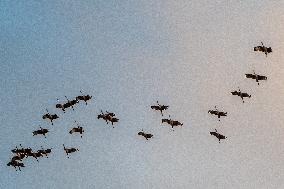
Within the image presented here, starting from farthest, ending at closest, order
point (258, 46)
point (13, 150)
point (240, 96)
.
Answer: point (13, 150) → point (240, 96) → point (258, 46)

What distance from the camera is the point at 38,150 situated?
4205 inches

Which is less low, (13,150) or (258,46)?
(258,46)

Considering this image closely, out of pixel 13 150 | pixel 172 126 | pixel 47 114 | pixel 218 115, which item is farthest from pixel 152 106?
pixel 13 150

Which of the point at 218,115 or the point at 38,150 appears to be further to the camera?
the point at 38,150

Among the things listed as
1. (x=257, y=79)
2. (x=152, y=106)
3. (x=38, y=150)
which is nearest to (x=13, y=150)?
(x=38, y=150)

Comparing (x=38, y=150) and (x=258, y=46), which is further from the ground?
(x=258, y=46)

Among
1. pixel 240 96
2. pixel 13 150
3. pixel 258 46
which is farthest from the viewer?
pixel 13 150

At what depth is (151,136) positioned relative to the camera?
342 ft

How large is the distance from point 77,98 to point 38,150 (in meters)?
13.6

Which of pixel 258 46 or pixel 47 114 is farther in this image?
pixel 47 114

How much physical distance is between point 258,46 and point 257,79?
21.9 feet

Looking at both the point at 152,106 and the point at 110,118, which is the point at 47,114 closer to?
the point at 110,118

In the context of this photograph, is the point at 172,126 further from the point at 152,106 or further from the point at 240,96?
the point at 240,96

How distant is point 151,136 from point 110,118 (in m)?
8.63
